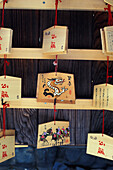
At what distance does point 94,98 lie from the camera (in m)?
1.01

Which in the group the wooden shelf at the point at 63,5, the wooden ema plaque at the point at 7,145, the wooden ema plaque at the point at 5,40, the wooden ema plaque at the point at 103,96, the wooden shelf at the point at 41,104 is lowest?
the wooden ema plaque at the point at 7,145

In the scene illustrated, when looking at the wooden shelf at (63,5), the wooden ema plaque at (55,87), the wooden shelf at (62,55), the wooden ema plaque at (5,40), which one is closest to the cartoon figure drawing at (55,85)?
the wooden ema plaque at (55,87)

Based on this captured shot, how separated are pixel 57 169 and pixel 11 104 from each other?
516 millimetres

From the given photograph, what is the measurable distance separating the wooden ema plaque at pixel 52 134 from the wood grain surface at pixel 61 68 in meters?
0.04

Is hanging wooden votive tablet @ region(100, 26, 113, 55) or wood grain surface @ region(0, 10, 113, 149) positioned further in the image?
wood grain surface @ region(0, 10, 113, 149)

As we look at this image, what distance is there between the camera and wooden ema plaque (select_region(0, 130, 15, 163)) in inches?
38.7

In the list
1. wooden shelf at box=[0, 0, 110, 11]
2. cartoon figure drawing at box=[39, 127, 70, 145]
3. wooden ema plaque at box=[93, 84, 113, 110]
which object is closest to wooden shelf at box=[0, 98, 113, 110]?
wooden ema plaque at box=[93, 84, 113, 110]

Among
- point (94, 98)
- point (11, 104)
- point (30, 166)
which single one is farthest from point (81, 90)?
point (30, 166)

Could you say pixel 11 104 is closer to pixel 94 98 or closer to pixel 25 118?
pixel 25 118

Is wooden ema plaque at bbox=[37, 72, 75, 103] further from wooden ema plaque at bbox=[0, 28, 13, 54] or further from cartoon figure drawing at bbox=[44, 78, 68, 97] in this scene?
wooden ema plaque at bbox=[0, 28, 13, 54]

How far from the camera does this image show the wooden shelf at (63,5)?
3.24 feet

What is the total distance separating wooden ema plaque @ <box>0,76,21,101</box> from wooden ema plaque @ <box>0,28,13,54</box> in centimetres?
16

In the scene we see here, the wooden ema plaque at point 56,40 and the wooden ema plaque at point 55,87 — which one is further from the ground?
the wooden ema plaque at point 56,40

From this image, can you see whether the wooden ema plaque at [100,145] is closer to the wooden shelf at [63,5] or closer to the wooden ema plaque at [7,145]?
the wooden ema plaque at [7,145]
